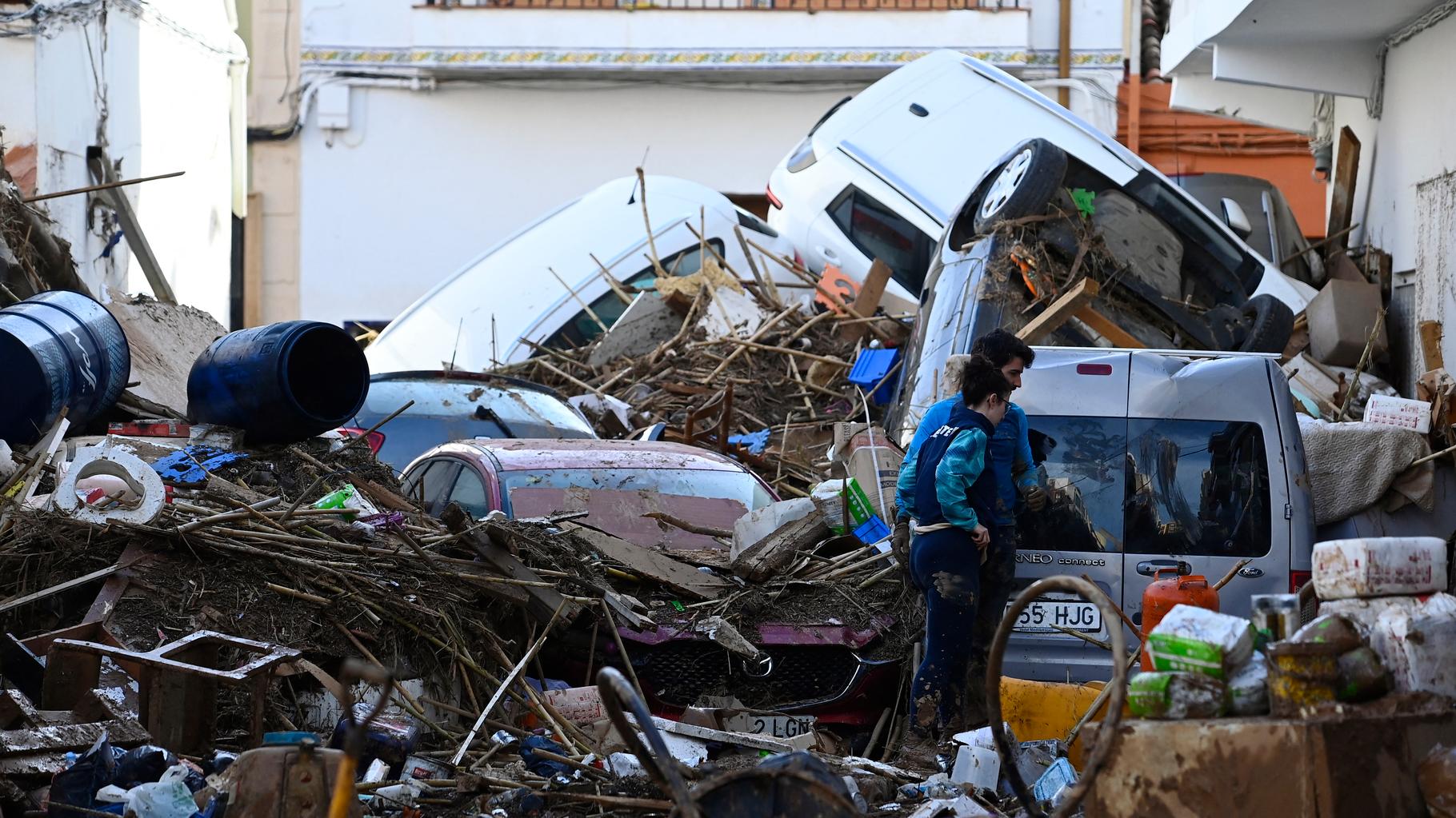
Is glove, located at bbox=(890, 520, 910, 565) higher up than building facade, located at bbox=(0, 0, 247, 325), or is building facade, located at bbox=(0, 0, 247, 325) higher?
building facade, located at bbox=(0, 0, 247, 325)

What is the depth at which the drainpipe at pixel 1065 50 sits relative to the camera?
23156 millimetres

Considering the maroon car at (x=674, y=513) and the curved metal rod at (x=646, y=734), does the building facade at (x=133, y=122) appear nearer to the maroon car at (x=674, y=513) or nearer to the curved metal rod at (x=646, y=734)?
the maroon car at (x=674, y=513)

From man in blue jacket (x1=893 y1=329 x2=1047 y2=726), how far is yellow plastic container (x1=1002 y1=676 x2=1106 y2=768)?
1.11 feet

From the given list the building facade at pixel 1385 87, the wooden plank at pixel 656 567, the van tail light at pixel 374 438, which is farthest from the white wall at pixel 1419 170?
the van tail light at pixel 374 438

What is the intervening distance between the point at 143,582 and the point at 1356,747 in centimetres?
451

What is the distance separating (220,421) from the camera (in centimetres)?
811

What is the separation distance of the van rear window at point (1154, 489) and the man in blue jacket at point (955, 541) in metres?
0.38

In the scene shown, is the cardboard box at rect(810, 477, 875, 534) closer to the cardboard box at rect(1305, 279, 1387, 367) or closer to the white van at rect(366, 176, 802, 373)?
the cardboard box at rect(1305, 279, 1387, 367)

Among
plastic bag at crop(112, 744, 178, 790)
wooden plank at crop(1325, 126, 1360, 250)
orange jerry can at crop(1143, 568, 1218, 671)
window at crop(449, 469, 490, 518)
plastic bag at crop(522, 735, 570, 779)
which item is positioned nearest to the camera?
plastic bag at crop(112, 744, 178, 790)

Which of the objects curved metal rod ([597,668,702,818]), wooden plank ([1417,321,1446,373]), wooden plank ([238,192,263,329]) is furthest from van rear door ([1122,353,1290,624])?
wooden plank ([238,192,263,329])

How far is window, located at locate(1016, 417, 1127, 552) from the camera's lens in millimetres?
6793

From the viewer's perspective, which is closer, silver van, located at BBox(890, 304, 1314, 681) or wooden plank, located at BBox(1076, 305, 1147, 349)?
silver van, located at BBox(890, 304, 1314, 681)

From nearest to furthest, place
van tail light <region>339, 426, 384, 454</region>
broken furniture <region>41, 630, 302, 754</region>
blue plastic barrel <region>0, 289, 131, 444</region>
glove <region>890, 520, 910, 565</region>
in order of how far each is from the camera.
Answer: broken furniture <region>41, 630, 302, 754</region> < glove <region>890, 520, 910, 565</region> < blue plastic barrel <region>0, 289, 131, 444</region> < van tail light <region>339, 426, 384, 454</region>

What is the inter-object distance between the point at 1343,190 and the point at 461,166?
14.5m
